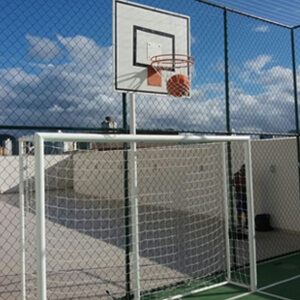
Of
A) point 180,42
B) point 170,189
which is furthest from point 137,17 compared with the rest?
point 170,189

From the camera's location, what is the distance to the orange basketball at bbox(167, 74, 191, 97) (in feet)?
12.5

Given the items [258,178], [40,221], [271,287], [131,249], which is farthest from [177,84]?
[258,178]

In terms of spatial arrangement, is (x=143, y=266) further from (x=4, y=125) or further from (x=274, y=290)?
(x=4, y=125)

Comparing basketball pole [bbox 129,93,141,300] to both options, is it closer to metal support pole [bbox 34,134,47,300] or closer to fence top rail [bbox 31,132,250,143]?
fence top rail [bbox 31,132,250,143]

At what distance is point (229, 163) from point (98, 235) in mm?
3700

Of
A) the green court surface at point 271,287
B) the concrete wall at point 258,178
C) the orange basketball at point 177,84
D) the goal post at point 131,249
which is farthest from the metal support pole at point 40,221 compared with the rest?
the concrete wall at point 258,178

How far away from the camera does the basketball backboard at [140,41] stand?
3.63 meters

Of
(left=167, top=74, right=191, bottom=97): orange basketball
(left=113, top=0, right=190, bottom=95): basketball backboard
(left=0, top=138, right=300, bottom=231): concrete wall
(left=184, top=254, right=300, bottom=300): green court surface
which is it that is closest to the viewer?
(left=113, top=0, right=190, bottom=95): basketball backboard

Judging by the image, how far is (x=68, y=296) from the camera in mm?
4020

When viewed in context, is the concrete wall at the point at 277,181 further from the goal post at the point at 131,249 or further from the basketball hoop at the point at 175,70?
the basketball hoop at the point at 175,70

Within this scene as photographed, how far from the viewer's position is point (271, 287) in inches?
164

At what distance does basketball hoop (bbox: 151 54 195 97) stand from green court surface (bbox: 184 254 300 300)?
218cm

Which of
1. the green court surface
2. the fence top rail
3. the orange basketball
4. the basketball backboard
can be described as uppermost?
the basketball backboard

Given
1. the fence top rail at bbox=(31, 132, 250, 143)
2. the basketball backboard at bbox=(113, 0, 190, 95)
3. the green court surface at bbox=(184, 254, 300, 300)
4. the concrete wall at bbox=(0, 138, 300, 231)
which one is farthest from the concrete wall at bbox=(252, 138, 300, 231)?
the basketball backboard at bbox=(113, 0, 190, 95)
